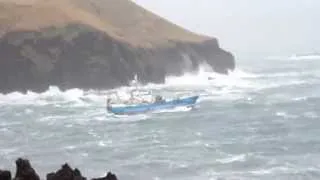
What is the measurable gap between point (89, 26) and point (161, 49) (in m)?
22.8

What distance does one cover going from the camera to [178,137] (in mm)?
88875

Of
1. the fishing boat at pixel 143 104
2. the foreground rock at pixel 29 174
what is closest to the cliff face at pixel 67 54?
the fishing boat at pixel 143 104

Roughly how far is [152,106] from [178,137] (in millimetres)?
33651

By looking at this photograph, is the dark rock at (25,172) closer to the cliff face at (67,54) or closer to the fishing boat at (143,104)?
the fishing boat at (143,104)

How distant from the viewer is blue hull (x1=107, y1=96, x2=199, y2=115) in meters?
121

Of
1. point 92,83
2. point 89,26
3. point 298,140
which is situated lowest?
point 298,140

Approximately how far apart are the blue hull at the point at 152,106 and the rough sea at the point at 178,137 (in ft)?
5.36

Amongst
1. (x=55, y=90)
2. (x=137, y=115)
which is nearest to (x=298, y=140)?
(x=137, y=115)

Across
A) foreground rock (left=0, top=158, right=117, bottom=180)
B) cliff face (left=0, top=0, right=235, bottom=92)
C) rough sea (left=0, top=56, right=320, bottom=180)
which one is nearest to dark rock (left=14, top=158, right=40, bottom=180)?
foreground rock (left=0, top=158, right=117, bottom=180)

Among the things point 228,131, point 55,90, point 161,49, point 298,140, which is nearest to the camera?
point 298,140

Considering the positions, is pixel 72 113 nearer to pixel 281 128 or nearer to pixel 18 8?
pixel 281 128

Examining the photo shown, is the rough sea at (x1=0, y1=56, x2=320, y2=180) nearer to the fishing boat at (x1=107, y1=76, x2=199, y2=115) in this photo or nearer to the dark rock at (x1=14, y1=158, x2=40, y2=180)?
the fishing boat at (x1=107, y1=76, x2=199, y2=115)

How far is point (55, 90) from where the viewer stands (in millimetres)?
162875

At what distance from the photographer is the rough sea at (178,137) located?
2640 inches
